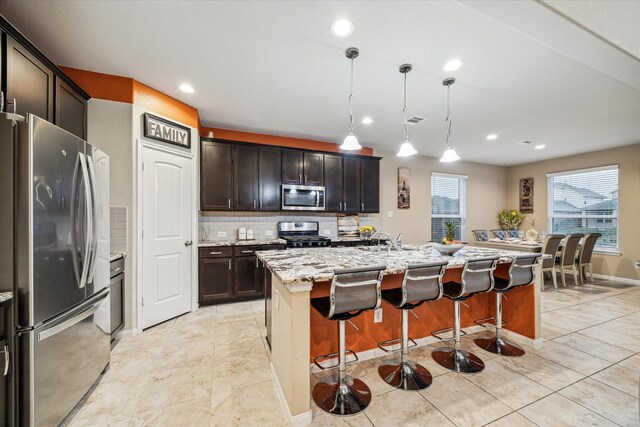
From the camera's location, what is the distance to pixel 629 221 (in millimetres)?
5129

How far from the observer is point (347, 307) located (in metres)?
1.68

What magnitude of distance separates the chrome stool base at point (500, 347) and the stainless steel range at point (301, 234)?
2.51 metres

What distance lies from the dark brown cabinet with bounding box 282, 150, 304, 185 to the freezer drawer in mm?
2963

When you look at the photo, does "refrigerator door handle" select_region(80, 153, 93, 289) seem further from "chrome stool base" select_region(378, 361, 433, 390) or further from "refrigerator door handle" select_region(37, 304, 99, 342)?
"chrome stool base" select_region(378, 361, 433, 390)

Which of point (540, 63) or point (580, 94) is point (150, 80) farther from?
point (580, 94)

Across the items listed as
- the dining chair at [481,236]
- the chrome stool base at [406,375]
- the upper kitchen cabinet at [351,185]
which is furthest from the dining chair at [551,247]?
the chrome stool base at [406,375]

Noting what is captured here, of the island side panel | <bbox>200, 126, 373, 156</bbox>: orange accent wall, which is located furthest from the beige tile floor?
<bbox>200, 126, 373, 156</bbox>: orange accent wall

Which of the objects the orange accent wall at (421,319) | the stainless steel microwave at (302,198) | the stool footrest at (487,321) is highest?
the stainless steel microwave at (302,198)

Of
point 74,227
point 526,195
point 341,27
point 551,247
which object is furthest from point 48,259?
point 526,195

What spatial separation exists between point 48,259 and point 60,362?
0.64 metres

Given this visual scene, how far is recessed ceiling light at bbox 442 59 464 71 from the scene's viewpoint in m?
2.40

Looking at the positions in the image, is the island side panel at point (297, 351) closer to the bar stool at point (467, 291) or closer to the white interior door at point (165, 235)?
the bar stool at point (467, 291)

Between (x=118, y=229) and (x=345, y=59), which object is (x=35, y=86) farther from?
(x=345, y=59)

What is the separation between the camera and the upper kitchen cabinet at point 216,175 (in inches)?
156
